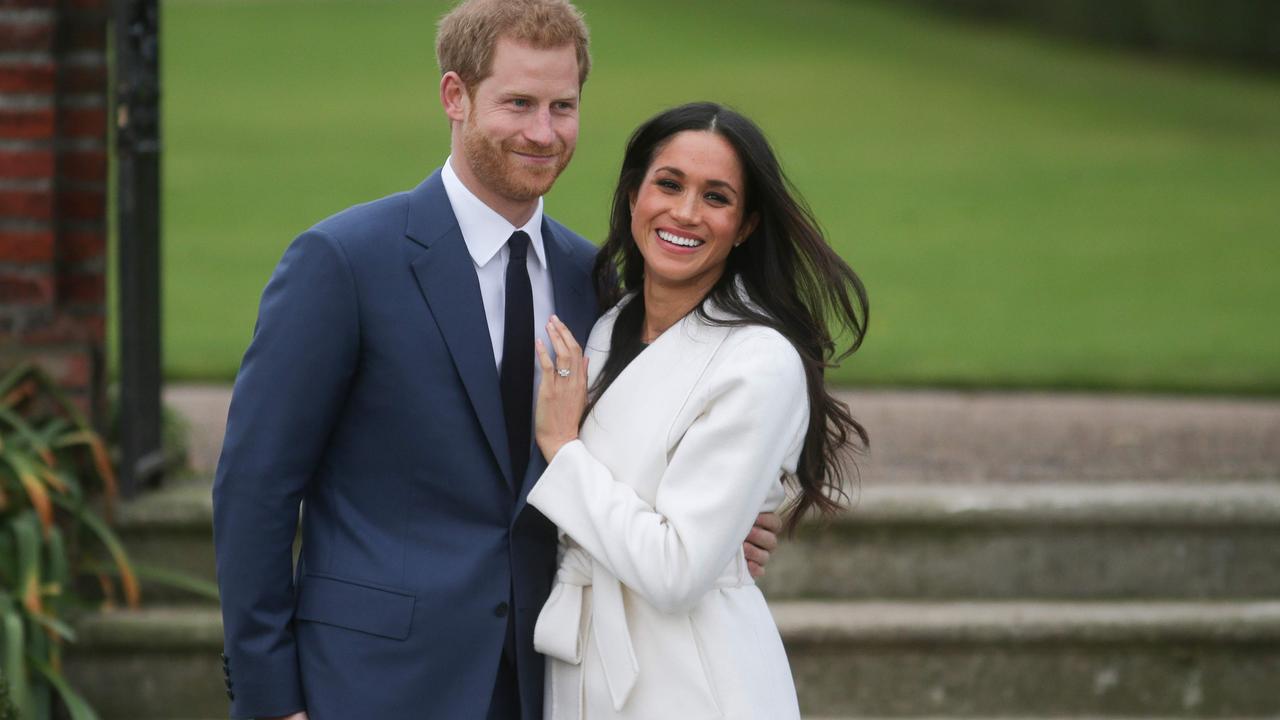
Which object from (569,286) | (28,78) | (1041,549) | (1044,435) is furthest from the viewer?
(1044,435)

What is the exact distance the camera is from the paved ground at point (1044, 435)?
17.0ft

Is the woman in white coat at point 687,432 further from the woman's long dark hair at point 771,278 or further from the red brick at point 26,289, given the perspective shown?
the red brick at point 26,289

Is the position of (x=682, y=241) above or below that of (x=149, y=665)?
above

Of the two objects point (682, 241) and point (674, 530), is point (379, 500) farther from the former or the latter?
point (682, 241)

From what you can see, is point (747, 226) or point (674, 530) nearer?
point (674, 530)

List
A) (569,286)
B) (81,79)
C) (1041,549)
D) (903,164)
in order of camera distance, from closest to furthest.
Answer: (569,286)
(81,79)
(1041,549)
(903,164)

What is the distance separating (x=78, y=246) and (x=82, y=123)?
35cm

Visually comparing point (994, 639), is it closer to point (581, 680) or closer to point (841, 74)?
point (581, 680)

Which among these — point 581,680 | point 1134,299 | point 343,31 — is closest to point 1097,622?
point 581,680

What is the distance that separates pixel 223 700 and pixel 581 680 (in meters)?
1.95

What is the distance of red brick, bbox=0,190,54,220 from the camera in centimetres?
436

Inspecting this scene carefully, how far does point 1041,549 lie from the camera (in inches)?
180

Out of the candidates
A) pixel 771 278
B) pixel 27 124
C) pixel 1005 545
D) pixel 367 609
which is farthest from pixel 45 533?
pixel 1005 545

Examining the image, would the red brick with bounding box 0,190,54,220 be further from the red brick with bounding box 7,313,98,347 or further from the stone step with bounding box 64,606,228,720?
the stone step with bounding box 64,606,228,720
